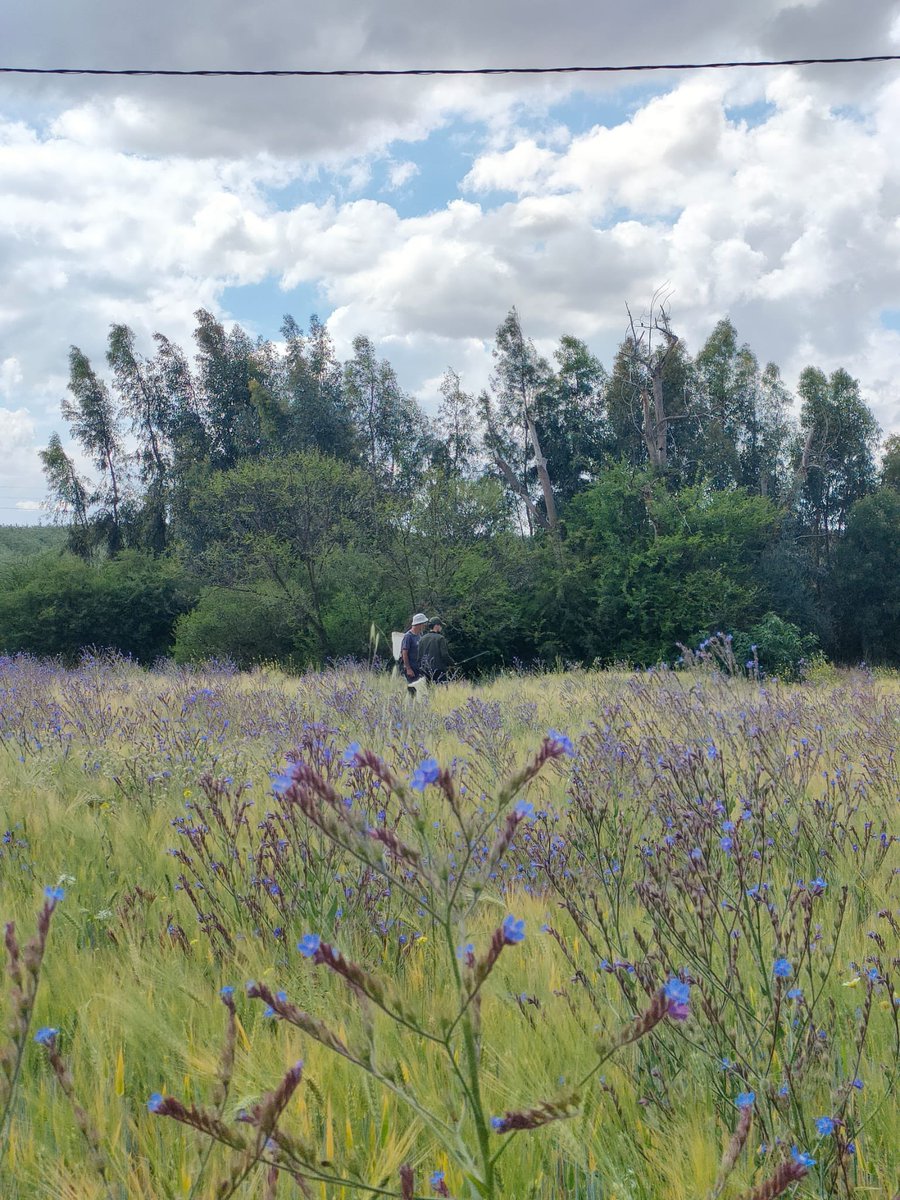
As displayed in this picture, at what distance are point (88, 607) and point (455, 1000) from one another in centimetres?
2725

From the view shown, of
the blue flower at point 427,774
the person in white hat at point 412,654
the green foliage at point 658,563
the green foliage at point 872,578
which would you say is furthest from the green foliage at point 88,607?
the green foliage at point 872,578

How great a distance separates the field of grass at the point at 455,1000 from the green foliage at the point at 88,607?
2421cm

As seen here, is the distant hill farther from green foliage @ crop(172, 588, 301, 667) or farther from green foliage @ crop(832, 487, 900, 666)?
green foliage @ crop(832, 487, 900, 666)

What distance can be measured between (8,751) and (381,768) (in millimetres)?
5618

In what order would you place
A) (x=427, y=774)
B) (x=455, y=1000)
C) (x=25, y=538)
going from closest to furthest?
(x=427, y=774), (x=455, y=1000), (x=25, y=538)

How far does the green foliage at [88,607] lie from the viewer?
26781 millimetres

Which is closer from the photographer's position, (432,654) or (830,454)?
(432,654)

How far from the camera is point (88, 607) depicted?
27.0 meters

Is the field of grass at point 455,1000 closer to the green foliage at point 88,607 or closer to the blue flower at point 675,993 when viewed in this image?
the blue flower at point 675,993

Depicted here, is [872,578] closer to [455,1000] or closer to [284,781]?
[455,1000]

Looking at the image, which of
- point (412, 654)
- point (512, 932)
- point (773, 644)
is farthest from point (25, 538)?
point (512, 932)

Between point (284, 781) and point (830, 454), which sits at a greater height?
point (830, 454)

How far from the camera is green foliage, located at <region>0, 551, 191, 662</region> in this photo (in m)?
26.8

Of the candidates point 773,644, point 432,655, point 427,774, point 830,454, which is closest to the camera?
point 427,774
